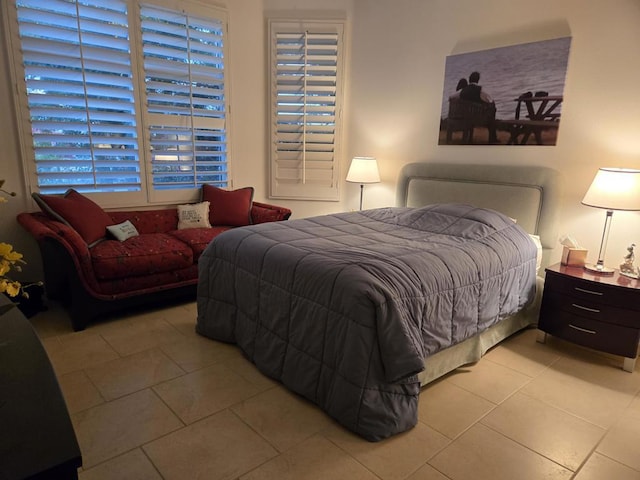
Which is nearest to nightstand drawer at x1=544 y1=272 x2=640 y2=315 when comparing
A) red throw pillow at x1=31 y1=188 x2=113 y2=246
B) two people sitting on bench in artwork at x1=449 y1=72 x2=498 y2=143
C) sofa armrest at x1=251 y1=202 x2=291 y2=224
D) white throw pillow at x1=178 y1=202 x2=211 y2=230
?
two people sitting on bench in artwork at x1=449 y1=72 x2=498 y2=143

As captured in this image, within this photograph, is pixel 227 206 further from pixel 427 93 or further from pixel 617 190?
pixel 617 190

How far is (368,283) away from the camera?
190cm

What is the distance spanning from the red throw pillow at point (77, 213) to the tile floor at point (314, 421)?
829mm

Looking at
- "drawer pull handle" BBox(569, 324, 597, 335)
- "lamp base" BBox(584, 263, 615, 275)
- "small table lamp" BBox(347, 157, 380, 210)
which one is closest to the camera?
"drawer pull handle" BBox(569, 324, 597, 335)

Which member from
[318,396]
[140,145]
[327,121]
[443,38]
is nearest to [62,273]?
[140,145]

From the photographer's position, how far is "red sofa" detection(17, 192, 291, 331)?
111 inches

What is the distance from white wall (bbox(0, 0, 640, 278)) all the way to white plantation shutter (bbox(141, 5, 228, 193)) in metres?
0.22

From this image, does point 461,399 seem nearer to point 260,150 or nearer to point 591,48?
point 591,48

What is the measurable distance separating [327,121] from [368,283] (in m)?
3.11

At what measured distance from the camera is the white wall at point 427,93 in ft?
9.50

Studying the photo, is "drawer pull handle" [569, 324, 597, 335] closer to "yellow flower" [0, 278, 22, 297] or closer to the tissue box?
the tissue box

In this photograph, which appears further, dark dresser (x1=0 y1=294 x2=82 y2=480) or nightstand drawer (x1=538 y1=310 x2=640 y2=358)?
nightstand drawer (x1=538 y1=310 x2=640 y2=358)

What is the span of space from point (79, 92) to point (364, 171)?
264 centimetres

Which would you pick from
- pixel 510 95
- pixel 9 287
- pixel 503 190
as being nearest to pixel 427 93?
pixel 510 95
